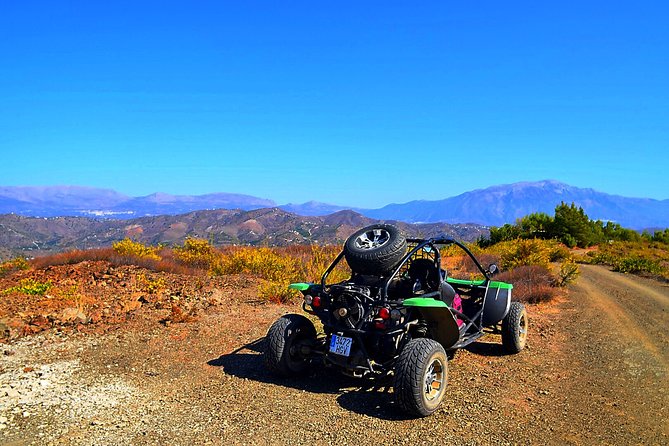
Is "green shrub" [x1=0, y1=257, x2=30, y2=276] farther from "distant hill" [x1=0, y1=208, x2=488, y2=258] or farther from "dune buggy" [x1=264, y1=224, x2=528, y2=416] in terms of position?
"distant hill" [x1=0, y1=208, x2=488, y2=258]

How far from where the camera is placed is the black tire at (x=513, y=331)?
6.93 metres

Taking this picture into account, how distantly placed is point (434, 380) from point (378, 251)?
61.9 inches

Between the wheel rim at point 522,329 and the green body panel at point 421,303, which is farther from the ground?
the green body panel at point 421,303

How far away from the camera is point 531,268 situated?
13.5 m

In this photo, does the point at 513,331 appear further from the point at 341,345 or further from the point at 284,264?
the point at 284,264

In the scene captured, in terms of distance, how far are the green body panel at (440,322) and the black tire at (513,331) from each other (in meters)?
1.47

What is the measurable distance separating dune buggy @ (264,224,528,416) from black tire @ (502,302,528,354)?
580 mm

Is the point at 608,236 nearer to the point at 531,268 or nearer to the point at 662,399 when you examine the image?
the point at 531,268

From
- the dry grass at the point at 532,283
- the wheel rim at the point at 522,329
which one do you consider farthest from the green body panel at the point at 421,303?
the dry grass at the point at 532,283

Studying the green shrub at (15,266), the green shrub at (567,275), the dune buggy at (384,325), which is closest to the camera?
the dune buggy at (384,325)

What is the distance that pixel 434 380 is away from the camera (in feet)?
16.5

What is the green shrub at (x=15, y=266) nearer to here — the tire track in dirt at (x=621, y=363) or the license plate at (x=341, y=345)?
the license plate at (x=341, y=345)

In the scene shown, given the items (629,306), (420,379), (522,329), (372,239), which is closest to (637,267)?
(629,306)

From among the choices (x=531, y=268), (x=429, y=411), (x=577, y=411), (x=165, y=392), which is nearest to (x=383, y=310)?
(x=429, y=411)
